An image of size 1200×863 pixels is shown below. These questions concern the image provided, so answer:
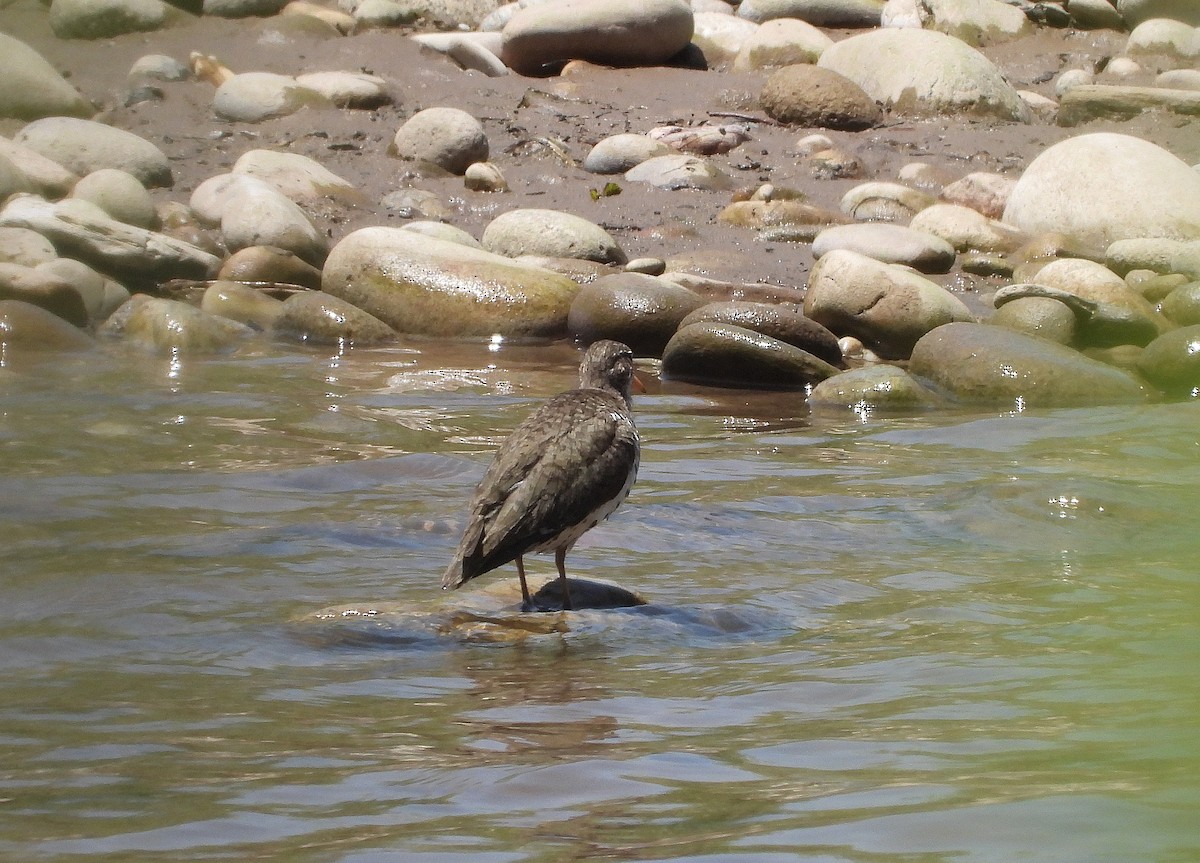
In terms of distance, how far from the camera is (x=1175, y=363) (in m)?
10.5

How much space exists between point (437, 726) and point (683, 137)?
45.8 ft

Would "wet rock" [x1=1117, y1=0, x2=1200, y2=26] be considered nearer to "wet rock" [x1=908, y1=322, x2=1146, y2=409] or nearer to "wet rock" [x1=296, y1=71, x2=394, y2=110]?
"wet rock" [x1=296, y1=71, x2=394, y2=110]

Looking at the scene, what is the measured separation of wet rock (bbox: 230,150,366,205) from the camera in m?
15.1

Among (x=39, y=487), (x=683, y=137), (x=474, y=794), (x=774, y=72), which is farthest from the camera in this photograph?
(x=774, y=72)

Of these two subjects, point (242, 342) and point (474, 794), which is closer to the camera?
point (474, 794)

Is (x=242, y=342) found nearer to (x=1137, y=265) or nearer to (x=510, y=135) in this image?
(x=510, y=135)

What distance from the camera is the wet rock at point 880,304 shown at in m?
11.7

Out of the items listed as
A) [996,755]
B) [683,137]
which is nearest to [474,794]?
[996,755]

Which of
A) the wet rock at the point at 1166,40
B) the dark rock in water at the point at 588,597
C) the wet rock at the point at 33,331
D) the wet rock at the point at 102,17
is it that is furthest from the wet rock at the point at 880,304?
the wet rock at the point at 102,17

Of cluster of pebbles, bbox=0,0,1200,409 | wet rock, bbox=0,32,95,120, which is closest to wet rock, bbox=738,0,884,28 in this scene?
cluster of pebbles, bbox=0,0,1200,409

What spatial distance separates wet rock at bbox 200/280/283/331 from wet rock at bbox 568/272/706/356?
276cm

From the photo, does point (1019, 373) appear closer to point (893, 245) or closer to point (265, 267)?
point (893, 245)

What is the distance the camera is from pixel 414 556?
5984 mm

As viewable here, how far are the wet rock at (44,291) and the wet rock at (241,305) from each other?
3.66 ft
